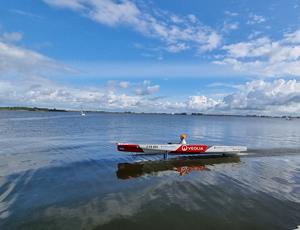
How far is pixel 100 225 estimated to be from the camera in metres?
9.43

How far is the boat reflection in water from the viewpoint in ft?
57.3

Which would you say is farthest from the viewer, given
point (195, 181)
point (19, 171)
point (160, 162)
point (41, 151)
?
point (41, 151)

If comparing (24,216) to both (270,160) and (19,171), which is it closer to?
(19,171)

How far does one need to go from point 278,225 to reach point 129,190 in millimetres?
7230

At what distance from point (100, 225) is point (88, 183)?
5437mm

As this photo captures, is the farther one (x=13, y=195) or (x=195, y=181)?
(x=195, y=181)

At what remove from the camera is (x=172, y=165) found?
20.2m

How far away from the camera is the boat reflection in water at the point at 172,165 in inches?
687

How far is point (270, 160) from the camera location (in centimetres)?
2281

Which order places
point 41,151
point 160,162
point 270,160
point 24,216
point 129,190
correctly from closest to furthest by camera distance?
point 24,216
point 129,190
point 160,162
point 270,160
point 41,151

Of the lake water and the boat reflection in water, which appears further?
the boat reflection in water

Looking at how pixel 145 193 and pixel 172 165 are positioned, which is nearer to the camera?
pixel 145 193

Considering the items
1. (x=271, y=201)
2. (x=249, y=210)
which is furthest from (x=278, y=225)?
(x=271, y=201)

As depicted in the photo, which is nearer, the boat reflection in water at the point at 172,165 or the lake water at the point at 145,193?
the lake water at the point at 145,193
